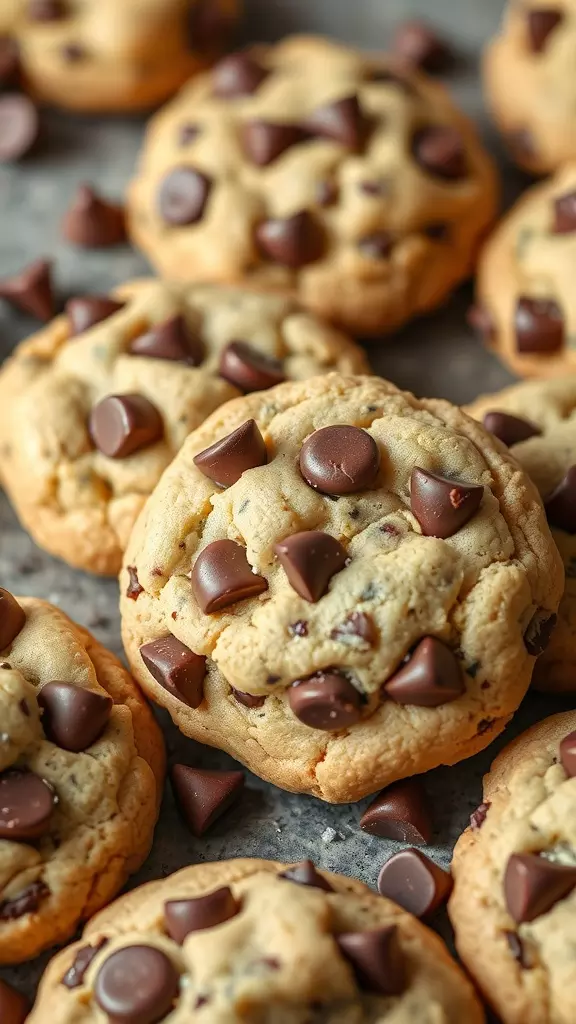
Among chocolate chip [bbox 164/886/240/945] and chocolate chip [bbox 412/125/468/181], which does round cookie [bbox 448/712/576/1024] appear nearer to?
chocolate chip [bbox 164/886/240/945]

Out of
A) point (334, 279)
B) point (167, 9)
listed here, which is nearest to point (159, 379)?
point (334, 279)

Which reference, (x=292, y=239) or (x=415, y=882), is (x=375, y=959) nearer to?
(x=415, y=882)

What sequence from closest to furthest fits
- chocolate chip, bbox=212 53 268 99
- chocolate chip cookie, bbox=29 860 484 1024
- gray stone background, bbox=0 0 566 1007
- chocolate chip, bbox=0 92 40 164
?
chocolate chip cookie, bbox=29 860 484 1024
gray stone background, bbox=0 0 566 1007
chocolate chip, bbox=212 53 268 99
chocolate chip, bbox=0 92 40 164

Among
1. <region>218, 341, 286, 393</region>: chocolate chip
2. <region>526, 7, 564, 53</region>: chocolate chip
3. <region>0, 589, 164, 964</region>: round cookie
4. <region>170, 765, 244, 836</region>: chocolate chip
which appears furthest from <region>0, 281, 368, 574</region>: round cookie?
<region>526, 7, 564, 53</region>: chocolate chip

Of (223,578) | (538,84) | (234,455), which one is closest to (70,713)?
(223,578)

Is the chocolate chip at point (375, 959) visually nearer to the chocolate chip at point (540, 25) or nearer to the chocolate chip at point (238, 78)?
the chocolate chip at point (238, 78)

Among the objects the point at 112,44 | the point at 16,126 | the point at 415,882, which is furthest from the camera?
the point at 16,126
